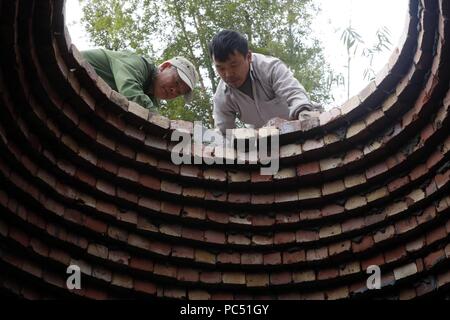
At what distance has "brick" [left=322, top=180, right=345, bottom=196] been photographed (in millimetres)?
6344

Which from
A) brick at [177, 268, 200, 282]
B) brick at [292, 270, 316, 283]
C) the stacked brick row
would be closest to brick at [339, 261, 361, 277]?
the stacked brick row

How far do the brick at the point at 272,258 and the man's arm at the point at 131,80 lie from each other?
1.50 m

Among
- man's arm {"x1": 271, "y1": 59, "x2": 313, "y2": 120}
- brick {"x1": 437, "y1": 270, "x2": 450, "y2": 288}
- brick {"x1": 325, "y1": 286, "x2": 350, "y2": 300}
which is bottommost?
brick {"x1": 437, "y1": 270, "x2": 450, "y2": 288}

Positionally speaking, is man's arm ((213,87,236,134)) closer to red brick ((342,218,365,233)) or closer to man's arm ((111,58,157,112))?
man's arm ((111,58,157,112))

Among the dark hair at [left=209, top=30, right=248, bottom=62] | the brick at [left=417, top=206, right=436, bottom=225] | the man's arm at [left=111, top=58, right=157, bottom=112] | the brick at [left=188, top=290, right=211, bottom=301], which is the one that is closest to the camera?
the brick at [left=417, top=206, right=436, bottom=225]

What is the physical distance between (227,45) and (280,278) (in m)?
1.93

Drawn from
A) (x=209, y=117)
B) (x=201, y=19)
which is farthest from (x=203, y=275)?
(x=201, y=19)

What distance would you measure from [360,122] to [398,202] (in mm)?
705

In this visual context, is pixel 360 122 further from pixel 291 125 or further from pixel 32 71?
pixel 32 71

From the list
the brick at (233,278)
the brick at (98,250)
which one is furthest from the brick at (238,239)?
the brick at (98,250)

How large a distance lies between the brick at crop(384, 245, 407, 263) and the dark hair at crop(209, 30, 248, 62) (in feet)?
6.70

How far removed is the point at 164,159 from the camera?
21.2 ft

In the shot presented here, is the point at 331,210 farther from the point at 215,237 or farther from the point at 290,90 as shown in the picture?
the point at 290,90

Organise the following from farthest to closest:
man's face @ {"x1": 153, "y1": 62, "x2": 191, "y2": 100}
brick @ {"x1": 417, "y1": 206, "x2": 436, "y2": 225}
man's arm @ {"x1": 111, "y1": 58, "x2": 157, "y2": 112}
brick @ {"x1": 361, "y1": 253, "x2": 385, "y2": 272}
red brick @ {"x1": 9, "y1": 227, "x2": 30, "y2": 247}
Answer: man's face @ {"x1": 153, "y1": 62, "x2": 191, "y2": 100}
man's arm @ {"x1": 111, "y1": 58, "x2": 157, "y2": 112}
brick @ {"x1": 361, "y1": 253, "x2": 385, "y2": 272}
brick @ {"x1": 417, "y1": 206, "x2": 436, "y2": 225}
red brick @ {"x1": 9, "y1": 227, "x2": 30, "y2": 247}
